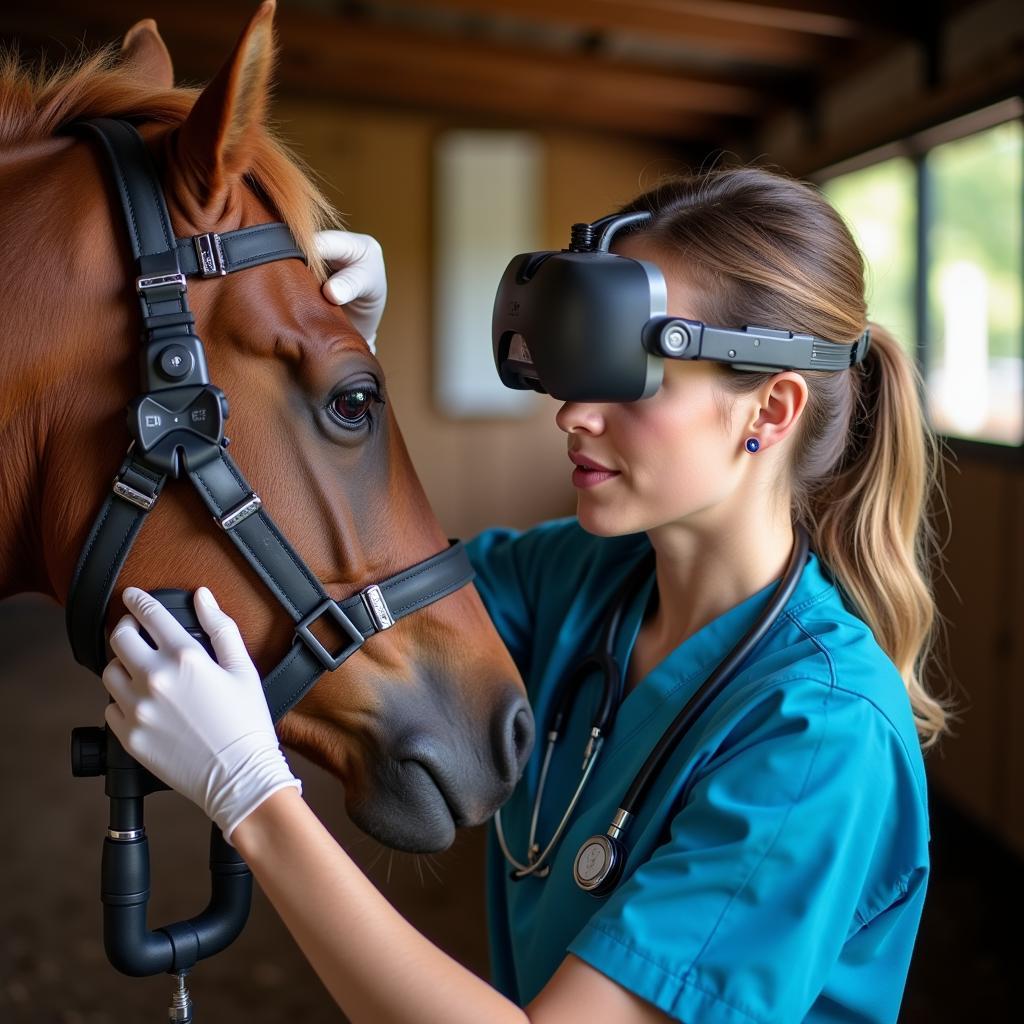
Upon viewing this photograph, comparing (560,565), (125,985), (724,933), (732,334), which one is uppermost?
(732,334)

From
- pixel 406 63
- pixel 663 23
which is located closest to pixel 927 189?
pixel 663 23

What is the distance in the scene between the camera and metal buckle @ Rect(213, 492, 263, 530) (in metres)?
0.94

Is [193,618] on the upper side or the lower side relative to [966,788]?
upper

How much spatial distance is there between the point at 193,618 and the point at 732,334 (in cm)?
59

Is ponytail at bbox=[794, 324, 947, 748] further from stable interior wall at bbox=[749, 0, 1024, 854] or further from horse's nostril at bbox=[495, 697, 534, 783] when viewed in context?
stable interior wall at bbox=[749, 0, 1024, 854]

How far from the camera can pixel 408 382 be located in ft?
22.8

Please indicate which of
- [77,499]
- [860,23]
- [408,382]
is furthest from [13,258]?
[408,382]

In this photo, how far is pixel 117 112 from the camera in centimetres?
104

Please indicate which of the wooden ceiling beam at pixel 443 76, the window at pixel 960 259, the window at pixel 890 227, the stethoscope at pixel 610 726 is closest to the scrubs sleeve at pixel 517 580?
the stethoscope at pixel 610 726

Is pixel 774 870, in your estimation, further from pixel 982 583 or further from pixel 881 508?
pixel 982 583

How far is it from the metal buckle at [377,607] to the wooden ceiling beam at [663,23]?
3560 mm

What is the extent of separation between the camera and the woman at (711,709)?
83 cm

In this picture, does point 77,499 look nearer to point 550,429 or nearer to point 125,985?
point 125,985

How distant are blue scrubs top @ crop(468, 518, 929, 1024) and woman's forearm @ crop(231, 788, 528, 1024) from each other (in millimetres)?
114
